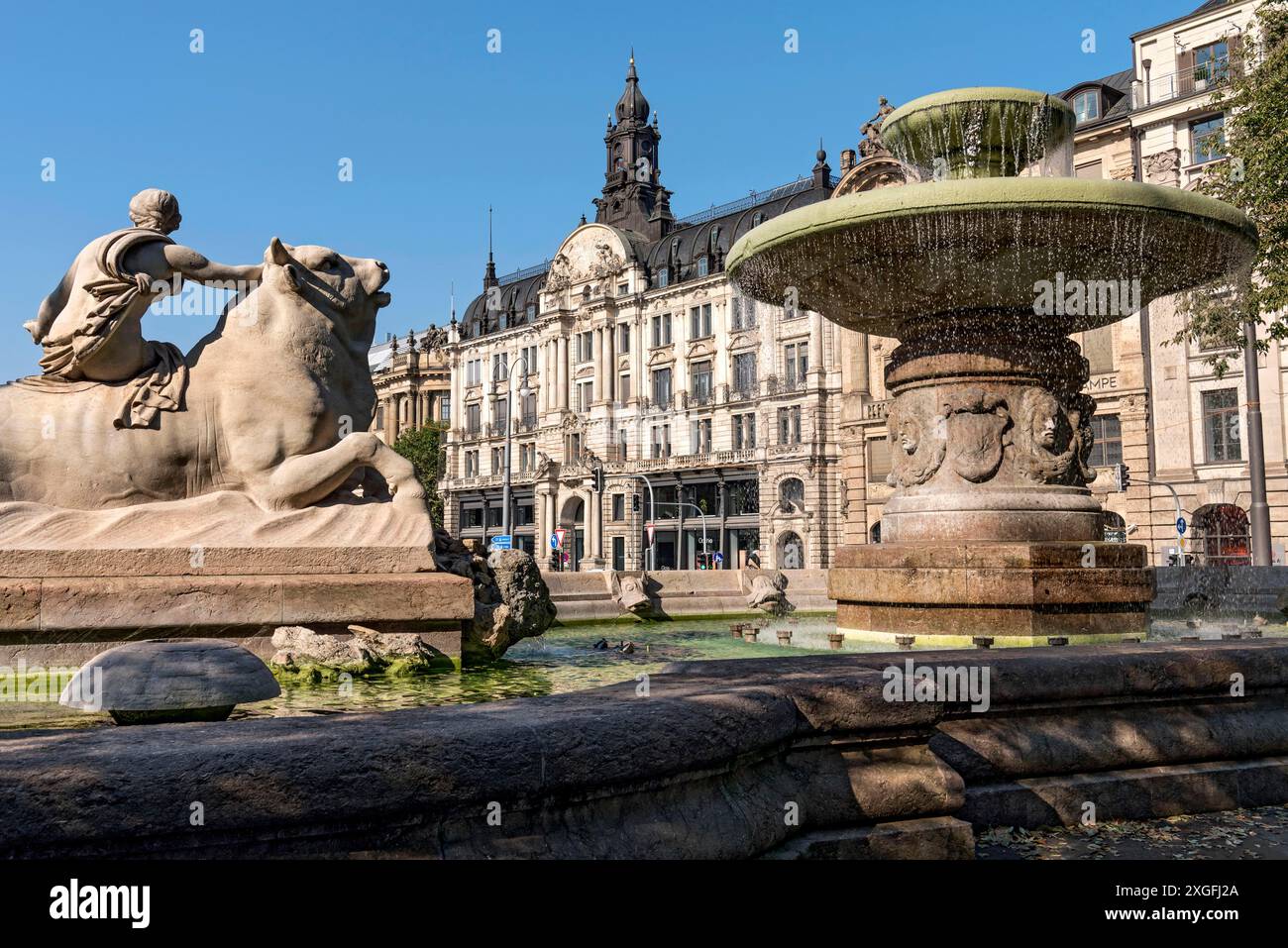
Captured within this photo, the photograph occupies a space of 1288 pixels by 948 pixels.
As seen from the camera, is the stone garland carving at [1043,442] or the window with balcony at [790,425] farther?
the window with balcony at [790,425]

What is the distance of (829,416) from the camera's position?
5672 centimetres

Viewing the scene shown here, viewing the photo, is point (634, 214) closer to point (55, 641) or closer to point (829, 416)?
point (829, 416)

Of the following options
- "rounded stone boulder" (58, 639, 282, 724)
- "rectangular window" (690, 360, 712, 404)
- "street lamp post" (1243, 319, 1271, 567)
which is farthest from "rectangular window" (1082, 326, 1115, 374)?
"rounded stone boulder" (58, 639, 282, 724)

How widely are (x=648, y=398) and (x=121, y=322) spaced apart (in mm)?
60836

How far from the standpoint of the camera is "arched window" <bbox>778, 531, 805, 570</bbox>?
182ft

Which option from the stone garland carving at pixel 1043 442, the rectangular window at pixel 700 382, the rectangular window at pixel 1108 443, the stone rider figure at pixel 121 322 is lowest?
the stone garland carving at pixel 1043 442

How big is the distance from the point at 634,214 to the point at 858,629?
69762 millimetres

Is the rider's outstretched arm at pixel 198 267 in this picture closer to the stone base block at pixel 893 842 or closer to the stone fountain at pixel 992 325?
the stone fountain at pixel 992 325

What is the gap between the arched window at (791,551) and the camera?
55562 mm

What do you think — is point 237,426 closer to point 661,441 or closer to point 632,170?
point 661,441

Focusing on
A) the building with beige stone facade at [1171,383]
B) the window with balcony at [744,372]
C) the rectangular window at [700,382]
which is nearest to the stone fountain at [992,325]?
the building with beige stone facade at [1171,383]

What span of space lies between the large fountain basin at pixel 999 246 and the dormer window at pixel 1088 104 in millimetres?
39184

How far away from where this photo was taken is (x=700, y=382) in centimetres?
6462

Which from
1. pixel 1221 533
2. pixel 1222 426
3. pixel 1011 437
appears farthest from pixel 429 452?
pixel 1011 437
